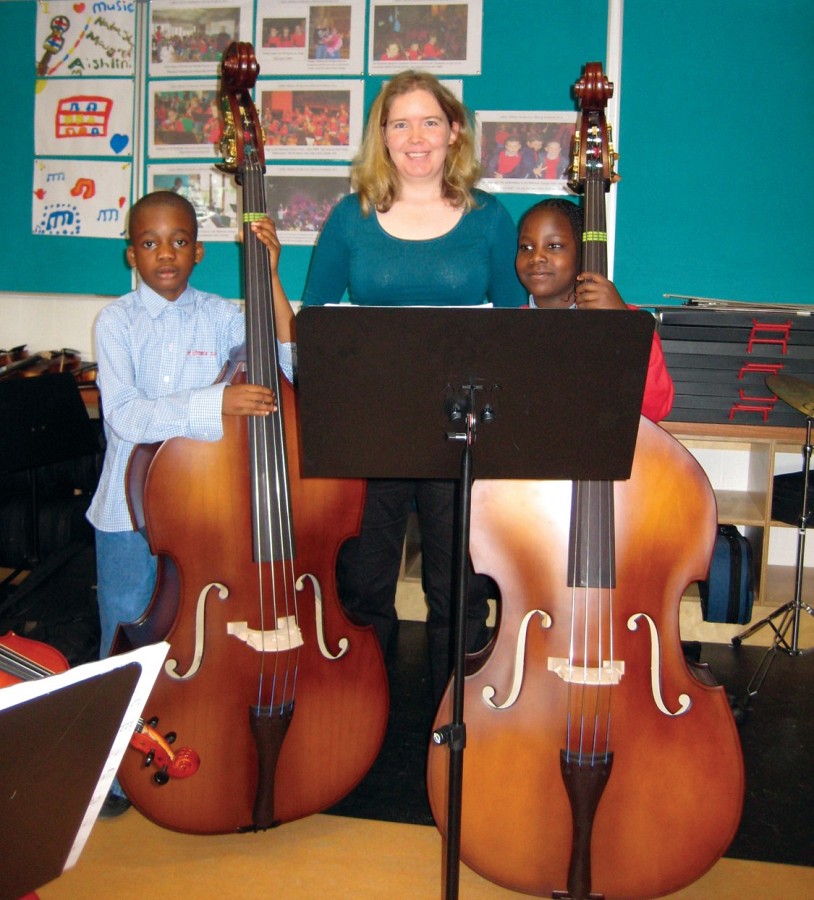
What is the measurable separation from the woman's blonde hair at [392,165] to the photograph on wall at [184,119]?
4.65ft

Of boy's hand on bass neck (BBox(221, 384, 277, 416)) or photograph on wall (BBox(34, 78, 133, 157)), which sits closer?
boy's hand on bass neck (BBox(221, 384, 277, 416))

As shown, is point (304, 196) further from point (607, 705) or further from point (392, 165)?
point (607, 705)

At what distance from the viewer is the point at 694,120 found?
2713mm

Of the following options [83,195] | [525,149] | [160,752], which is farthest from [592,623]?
[83,195]

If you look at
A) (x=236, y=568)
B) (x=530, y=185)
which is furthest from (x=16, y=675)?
(x=530, y=185)

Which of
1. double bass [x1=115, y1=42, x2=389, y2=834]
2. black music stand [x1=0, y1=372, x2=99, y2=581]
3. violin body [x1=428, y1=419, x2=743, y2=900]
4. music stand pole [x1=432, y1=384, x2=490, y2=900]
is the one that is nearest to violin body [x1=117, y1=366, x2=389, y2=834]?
double bass [x1=115, y1=42, x2=389, y2=834]

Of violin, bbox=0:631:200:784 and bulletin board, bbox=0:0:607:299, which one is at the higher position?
bulletin board, bbox=0:0:607:299

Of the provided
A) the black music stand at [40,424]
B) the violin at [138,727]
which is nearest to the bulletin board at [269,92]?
the black music stand at [40,424]

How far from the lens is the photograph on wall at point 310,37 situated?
2861mm

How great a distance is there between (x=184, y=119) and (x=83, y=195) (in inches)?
18.7

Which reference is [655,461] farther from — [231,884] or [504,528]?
[231,884]

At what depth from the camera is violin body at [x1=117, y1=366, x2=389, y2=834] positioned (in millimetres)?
1482

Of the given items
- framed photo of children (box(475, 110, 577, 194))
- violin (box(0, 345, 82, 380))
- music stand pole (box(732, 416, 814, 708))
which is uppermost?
framed photo of children (box(475, 110, 577, 194))

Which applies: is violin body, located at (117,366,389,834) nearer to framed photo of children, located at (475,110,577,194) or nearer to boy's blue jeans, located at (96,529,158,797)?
boy's blue jeans, located at (96,529,158,797)
